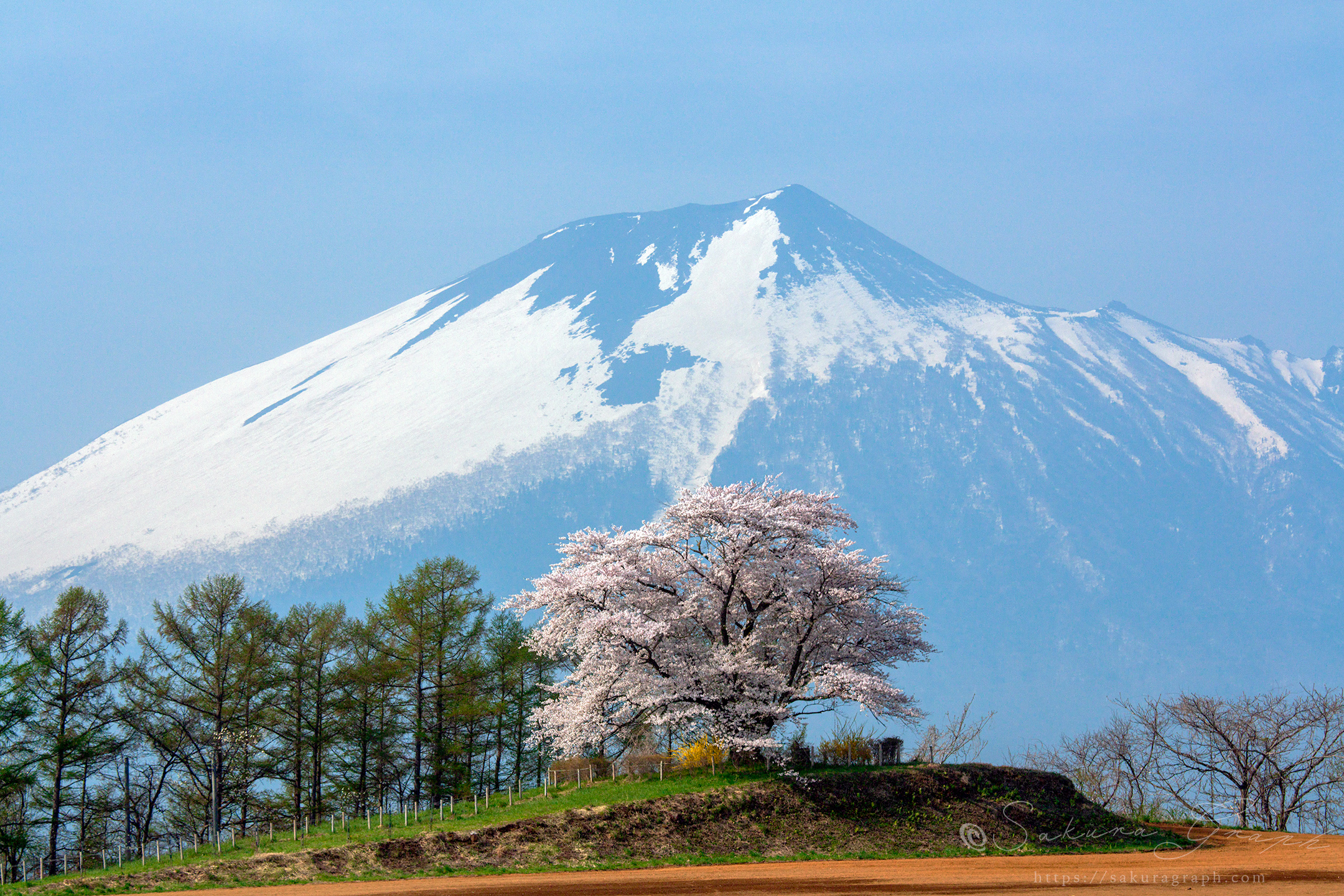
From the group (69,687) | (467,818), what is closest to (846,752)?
(467,818)

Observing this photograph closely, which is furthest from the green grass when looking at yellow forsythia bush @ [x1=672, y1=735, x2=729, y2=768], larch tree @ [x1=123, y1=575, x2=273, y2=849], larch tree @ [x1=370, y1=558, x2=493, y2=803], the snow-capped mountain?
the snow-capped mountain

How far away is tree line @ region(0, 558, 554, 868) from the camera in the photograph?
3838cm

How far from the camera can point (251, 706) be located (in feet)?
142

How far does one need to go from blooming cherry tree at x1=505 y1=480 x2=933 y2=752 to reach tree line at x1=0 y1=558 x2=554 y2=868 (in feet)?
42.2

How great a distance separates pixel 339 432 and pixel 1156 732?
168688mm

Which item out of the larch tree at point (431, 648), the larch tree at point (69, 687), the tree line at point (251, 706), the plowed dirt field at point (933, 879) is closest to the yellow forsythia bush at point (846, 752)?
the plowed dirt field at point (933, 879)

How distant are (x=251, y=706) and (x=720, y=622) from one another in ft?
71.5

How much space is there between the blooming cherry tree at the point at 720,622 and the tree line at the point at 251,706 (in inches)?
507

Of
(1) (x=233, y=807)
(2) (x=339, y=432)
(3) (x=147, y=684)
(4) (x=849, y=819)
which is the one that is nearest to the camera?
(4) (x=849, y=819)

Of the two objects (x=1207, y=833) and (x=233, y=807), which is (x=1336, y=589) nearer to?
(x=1207, y=833)

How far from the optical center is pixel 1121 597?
173375 mm

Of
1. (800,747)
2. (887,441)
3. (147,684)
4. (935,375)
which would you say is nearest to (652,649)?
(800,747)

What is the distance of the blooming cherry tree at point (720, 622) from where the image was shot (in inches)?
1259

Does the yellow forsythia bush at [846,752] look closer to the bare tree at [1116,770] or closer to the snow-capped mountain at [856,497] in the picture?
the bare tree at [1116,770]
